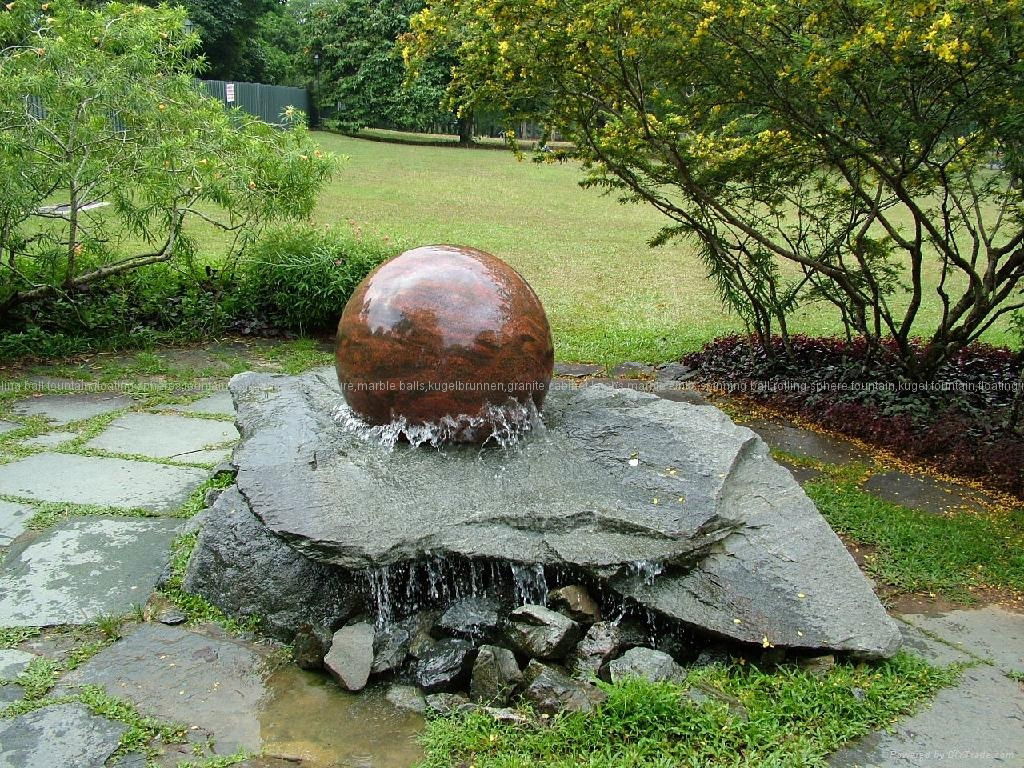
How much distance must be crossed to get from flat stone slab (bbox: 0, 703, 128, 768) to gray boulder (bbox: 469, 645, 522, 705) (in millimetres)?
1392

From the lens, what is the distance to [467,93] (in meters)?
7.48

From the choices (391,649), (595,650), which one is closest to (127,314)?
(391,649)

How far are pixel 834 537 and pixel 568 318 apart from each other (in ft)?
21.5

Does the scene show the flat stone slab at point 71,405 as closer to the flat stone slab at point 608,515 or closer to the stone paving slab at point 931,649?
the flat stone slab at point 608,515

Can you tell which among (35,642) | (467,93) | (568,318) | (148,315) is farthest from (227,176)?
(35,642)

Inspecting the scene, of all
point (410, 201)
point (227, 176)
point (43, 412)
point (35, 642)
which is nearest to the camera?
point (35, 642)

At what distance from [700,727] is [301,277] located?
6.81m

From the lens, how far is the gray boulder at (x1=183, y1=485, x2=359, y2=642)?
4180mm

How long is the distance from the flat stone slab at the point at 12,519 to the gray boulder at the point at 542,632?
2.91 m

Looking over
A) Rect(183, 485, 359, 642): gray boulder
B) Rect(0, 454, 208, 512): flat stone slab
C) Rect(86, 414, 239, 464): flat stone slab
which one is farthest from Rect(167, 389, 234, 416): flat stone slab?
Rect(183, 485, 359, 642): gray boulder

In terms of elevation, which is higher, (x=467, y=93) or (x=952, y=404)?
(x=467, y=93)

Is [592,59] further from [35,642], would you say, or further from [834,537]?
[35,642]

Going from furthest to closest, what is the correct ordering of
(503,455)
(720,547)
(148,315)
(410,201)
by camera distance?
(410,201), (148,315), (503,455), (720,547)

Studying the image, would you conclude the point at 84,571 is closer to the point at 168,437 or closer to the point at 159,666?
the point at 159,666
